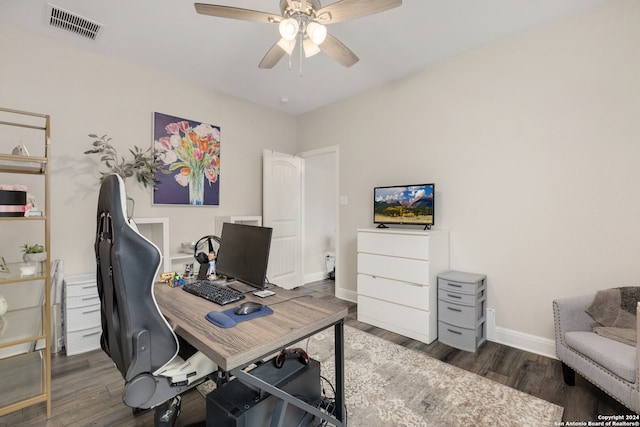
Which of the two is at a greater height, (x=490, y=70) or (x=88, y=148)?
(x=490, y=70)

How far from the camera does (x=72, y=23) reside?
236 cm

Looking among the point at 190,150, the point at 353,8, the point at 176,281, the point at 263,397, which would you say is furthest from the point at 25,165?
the point at 353,8

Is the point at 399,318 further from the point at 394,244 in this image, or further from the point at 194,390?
the point at 194,390

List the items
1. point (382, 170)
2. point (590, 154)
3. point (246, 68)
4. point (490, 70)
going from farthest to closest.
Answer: point (382, 170) → point (246, 68) → point (490, 70) → point (590, 154)

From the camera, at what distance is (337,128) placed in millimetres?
4055

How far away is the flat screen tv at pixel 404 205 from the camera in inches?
117

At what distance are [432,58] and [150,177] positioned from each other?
3186 millimetres

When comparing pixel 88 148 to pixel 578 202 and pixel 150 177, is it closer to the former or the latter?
pixel 150 177

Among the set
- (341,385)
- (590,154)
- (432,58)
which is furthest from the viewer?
(432,58)

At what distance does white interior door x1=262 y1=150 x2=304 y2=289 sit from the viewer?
409cm

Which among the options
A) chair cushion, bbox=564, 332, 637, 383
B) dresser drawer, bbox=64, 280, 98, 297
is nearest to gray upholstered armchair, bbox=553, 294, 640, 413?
chair cushion, bbox=564, 332, 637, 383

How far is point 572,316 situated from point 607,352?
1.12ft

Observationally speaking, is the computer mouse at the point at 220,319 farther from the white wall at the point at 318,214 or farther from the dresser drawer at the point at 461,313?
the white wall at the point at 318,214

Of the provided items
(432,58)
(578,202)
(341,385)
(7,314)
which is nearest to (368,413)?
(341,385)
